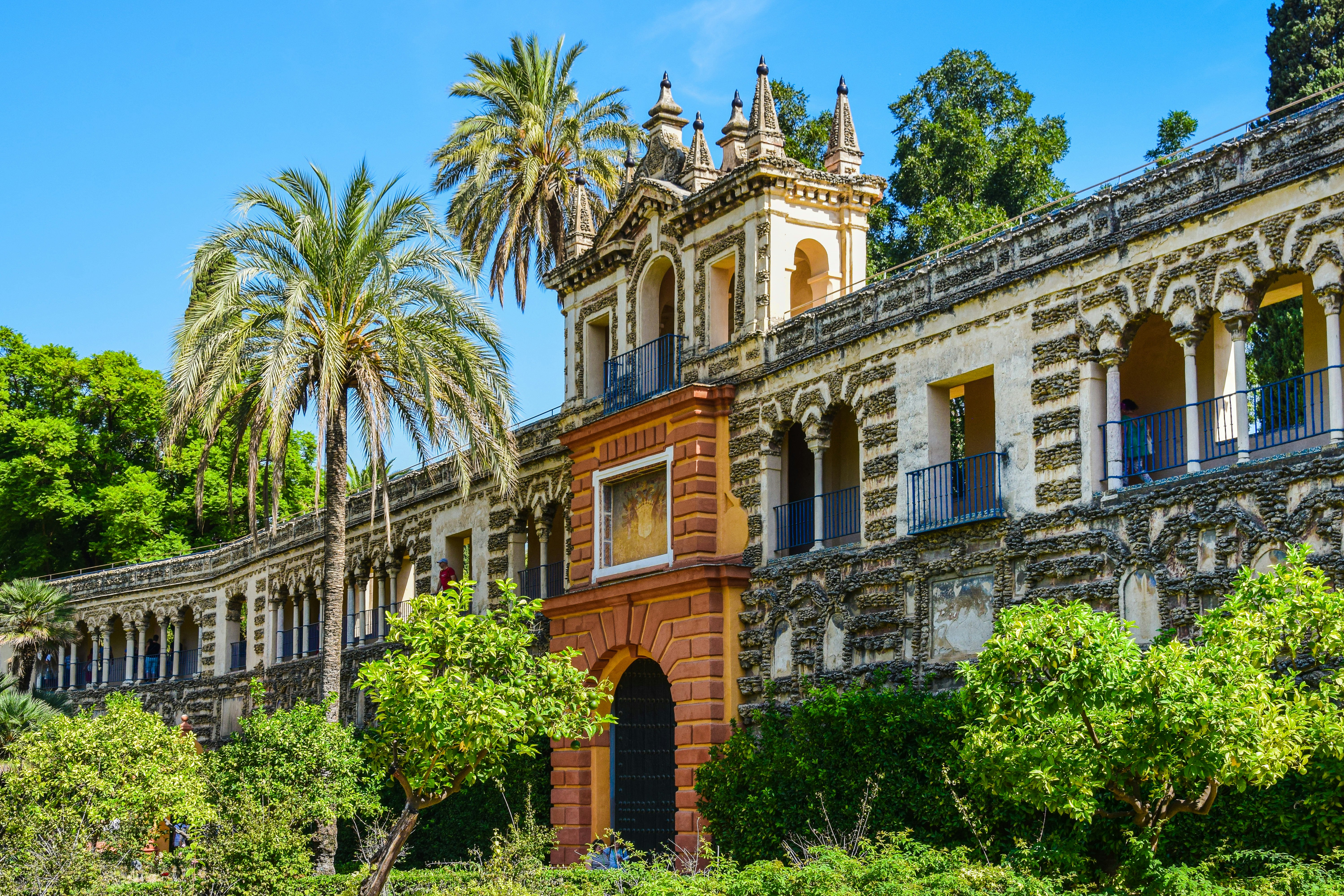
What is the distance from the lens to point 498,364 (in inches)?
1032

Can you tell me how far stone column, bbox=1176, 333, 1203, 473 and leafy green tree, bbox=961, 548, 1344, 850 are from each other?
3.38 meters

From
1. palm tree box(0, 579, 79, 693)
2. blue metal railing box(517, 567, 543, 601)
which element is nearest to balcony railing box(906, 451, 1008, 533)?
blue metal railing box(517, 567, 543, 601)

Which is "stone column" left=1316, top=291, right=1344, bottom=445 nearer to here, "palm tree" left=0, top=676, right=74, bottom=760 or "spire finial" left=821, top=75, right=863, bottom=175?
"spire finial" left=821, top=75, right=863, bottom=175

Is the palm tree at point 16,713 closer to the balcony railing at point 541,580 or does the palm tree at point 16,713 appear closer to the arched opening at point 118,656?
the balcony railing at point 541,580

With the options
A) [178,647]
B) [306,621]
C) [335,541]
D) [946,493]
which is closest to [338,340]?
[335,541]

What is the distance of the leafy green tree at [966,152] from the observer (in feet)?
125

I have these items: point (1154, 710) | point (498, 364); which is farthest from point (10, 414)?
point (1154, 710)

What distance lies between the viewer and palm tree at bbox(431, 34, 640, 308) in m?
35.4

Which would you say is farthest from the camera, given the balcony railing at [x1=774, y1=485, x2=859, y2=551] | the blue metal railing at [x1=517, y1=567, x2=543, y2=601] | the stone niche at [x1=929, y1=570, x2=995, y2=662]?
the blue metal railing at [x1=517, y1=567, x2=543, y2=601]

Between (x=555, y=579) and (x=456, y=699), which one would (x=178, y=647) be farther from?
(x=456, y=699)

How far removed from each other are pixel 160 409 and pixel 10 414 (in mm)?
4587

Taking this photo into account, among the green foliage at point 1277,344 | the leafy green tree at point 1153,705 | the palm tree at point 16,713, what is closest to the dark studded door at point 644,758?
the palm tree at point 16,713

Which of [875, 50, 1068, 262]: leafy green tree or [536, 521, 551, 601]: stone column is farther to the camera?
[875, 50, 1068, 262]: leafy green tree

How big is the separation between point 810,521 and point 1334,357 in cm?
911
